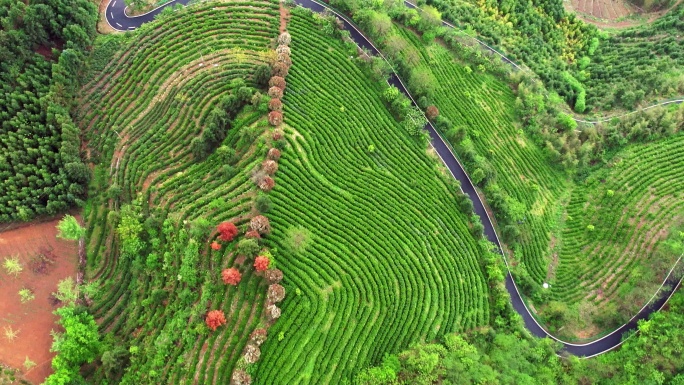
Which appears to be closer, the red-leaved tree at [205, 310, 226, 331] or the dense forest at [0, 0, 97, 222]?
the red-leaved tree at [205, 310, 226, 331]

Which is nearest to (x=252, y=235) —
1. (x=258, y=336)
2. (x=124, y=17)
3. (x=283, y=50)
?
(x=258, y=336)

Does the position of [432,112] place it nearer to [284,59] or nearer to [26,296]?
[284,59]

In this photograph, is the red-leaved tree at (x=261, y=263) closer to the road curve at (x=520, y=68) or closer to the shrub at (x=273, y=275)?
the shrub at (x=273, y=275)

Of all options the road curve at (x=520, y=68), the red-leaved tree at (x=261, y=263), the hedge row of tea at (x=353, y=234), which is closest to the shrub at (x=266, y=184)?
the hedge row of tea at (x=353, y=234)

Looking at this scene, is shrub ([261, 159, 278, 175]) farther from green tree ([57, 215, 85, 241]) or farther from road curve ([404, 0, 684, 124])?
road curve ([404, 0, 684, 124])

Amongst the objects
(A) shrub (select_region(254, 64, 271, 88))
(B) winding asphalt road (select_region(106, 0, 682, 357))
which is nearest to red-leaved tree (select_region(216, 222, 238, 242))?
(A) shrub (select_region(254, 64, 271, 88))

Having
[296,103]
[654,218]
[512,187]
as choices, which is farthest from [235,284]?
[654,218]

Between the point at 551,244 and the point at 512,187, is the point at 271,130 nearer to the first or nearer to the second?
the point at 512,187
